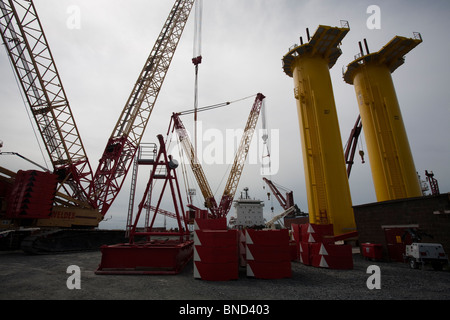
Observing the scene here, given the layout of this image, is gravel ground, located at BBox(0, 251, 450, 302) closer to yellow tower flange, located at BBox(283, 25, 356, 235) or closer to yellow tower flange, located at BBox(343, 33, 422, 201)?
yellow tower flange, located at BBox(283, 25, 356, 235)

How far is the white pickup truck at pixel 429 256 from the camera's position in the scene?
326 inches

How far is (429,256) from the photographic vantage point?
8.40 meters

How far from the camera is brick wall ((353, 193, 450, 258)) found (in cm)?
938

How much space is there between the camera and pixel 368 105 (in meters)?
19.7

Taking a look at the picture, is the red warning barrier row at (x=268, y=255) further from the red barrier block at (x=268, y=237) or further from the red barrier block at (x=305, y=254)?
the red barrier block at (x=305, y=254)

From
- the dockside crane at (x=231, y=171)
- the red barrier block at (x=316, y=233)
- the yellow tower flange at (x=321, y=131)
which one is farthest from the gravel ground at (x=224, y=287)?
the dockside crane at (x=231, y=171)

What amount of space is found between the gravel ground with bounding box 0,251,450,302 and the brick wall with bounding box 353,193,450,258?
9.28ft

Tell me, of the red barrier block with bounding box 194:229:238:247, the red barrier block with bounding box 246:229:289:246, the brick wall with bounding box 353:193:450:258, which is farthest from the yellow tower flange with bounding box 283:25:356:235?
the red barrier block with bounding box 194:229:238:247

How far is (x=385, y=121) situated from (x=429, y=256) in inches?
555

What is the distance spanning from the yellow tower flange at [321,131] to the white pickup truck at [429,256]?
7104 mm

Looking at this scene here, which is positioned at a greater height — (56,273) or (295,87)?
(295,87)
